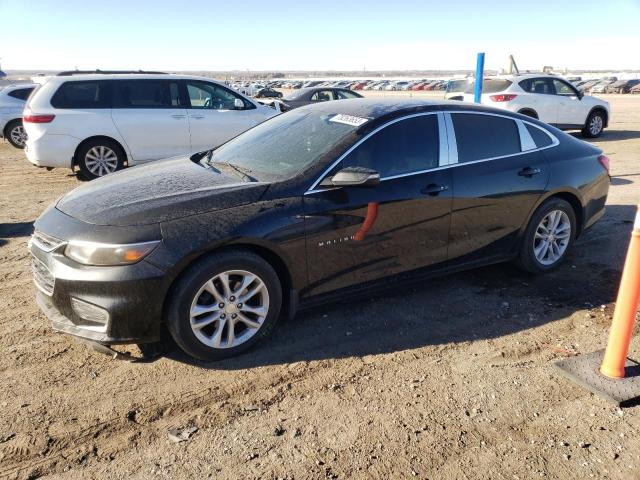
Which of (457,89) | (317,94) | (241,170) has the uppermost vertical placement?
(241,170)

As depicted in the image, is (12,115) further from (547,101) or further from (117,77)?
(547,101)

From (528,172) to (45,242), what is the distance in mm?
3781

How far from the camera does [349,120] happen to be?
4.05 metres

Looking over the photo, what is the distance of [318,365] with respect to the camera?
3428 millimetres

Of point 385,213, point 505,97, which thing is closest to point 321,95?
point 505,97

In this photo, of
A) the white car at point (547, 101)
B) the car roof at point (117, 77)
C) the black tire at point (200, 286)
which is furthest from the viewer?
the white car at point (547, 101)

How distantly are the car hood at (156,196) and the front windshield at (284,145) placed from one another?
0.26 m

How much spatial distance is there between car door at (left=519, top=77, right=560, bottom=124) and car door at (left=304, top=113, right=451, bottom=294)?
10.6 m

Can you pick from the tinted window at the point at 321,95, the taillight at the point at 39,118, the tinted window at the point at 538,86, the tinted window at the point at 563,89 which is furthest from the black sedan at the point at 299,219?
the tinted window at the point at 321,95

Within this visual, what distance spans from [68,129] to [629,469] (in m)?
8.42

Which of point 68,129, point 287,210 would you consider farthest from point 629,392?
point 68,129

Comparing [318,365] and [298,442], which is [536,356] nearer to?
[318,365]

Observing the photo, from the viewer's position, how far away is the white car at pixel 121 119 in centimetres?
829

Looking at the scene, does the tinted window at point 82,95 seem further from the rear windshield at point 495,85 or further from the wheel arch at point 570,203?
the rear windshield at point 495,85
